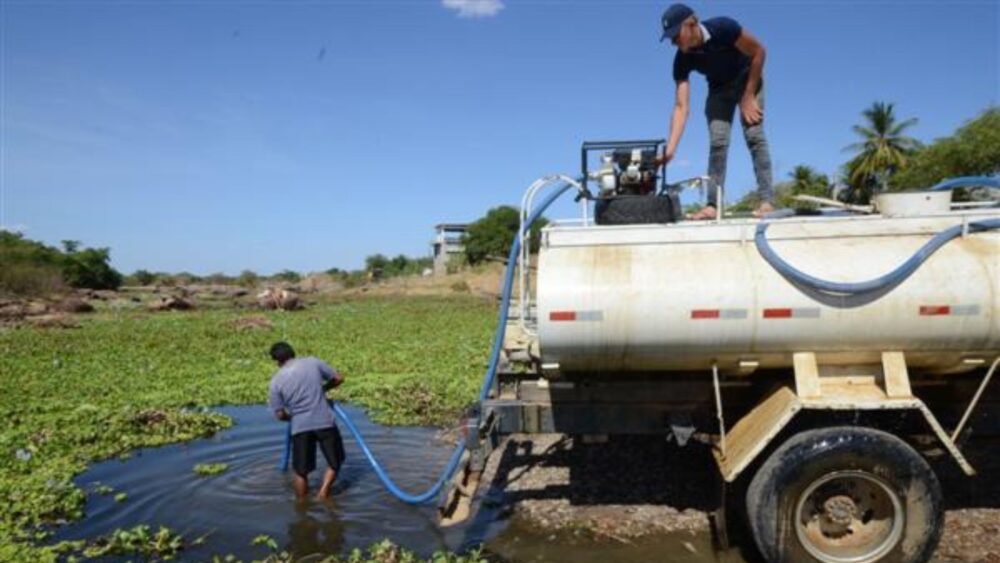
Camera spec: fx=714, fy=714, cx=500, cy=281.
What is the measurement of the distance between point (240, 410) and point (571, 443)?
6.19 metres

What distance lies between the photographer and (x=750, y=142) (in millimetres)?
6855

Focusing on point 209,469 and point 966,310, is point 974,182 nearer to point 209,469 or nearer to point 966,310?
point 966,310

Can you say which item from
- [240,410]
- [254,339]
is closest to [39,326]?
[254,339]

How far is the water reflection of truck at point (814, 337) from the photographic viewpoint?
4.89 m

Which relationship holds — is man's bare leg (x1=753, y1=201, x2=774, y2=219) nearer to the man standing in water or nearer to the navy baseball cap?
the navy baseball cap

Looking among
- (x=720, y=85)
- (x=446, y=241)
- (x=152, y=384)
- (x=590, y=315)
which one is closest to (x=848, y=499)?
(x=590, y=315)

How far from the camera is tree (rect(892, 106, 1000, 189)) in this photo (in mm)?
31688

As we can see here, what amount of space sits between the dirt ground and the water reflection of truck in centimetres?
61

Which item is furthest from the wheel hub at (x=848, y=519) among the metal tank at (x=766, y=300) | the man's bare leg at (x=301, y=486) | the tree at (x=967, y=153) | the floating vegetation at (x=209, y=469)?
the tree at (x=967, y=153)

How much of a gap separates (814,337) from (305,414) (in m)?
4.88

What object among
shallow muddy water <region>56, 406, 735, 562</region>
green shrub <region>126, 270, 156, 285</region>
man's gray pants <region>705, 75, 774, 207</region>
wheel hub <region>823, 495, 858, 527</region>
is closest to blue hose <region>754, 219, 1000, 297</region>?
wheel hub <region>823, 495, 858, 527</region>

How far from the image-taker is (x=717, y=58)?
6676mm

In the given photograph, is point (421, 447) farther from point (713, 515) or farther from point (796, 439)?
point (796, 439)

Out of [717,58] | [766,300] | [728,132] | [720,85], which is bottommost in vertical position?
[766,300]
